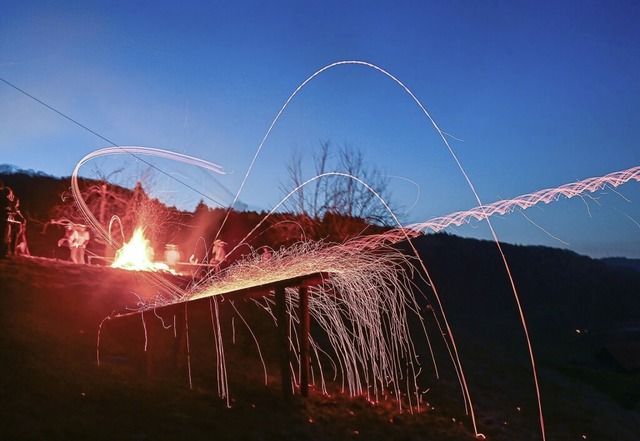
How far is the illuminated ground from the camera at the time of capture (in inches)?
277

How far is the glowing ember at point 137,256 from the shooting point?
18.2m

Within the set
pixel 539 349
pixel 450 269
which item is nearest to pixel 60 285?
pixel 539 349

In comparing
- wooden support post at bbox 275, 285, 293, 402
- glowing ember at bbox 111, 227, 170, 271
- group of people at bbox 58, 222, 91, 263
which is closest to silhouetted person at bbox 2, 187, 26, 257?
group of people at bbox 58, 222, 91, 263

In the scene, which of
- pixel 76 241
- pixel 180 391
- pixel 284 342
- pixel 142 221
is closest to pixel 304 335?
pixel 284 342

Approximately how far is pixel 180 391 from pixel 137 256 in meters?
Answer: 10.7

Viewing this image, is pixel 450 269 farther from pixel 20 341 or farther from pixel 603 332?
pixel 20 341

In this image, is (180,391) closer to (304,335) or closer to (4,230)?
(304,335)

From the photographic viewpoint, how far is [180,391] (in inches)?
346

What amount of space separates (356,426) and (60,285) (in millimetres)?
8177

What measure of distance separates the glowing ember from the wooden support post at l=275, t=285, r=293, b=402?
9511mm

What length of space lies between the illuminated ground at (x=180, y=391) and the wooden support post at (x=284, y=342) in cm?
29

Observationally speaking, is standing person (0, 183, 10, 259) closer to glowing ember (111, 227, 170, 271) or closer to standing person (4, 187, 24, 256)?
standing person (4, 187, 24, 256)

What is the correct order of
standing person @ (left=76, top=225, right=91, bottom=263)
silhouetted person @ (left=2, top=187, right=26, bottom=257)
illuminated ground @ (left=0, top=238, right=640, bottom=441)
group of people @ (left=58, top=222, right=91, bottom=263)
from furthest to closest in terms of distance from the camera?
1. standing person @ (left=76, top=225, right=91, bottom=263)
2. group of people @ (left=58, top=222, right=91, bottom=263)
3. silhouetted person @ (left=2, top=187, right=26, bottom=257)
4. illuminated ground @ (left=0, top=238, right=640, bottom=441)

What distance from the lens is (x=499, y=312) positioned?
31.0 meters
